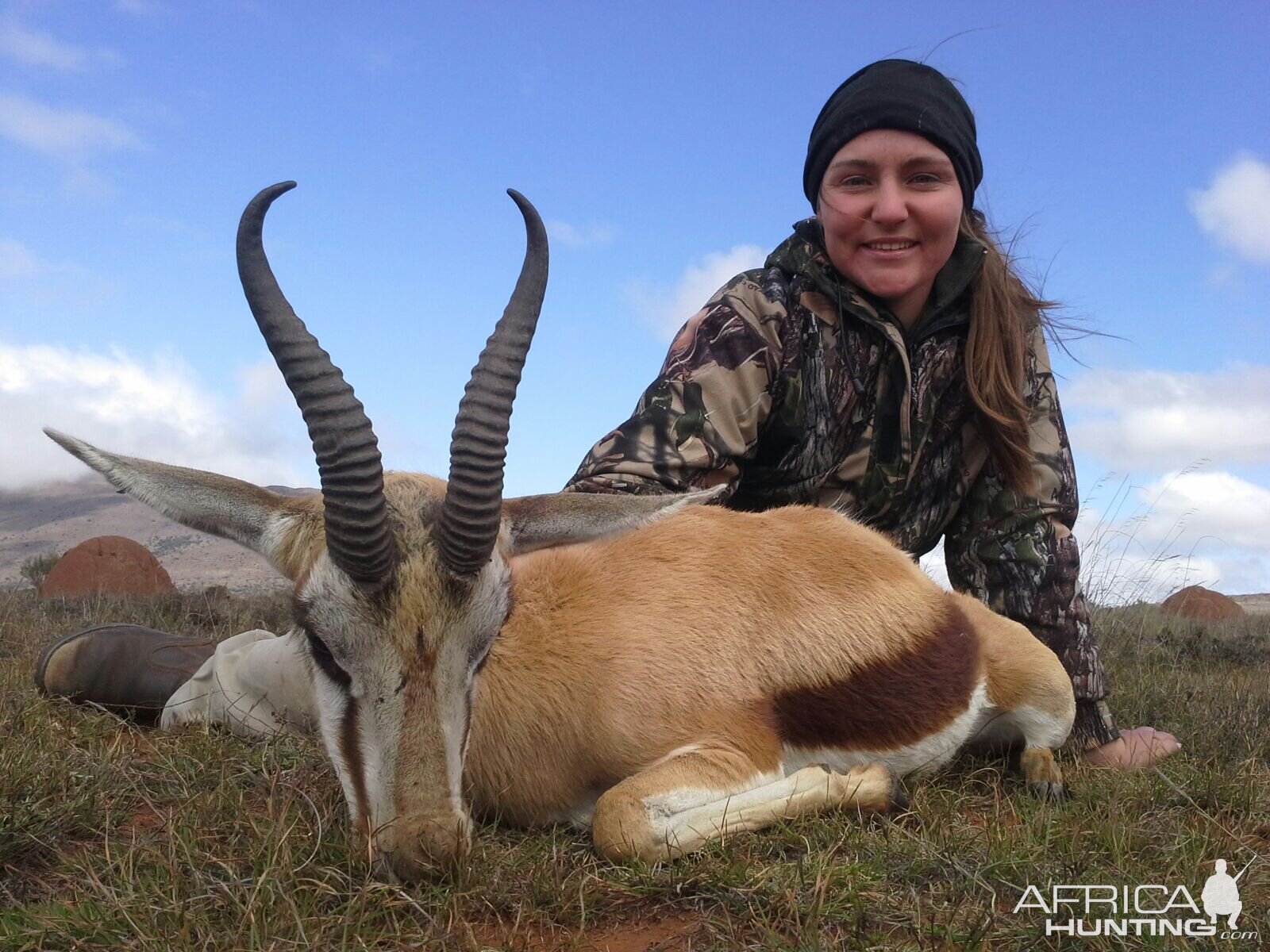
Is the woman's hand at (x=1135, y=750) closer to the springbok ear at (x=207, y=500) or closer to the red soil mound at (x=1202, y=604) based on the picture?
the springbok ear at (x=207, y=500)

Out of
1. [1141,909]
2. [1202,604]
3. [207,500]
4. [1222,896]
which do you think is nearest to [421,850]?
[207,500]

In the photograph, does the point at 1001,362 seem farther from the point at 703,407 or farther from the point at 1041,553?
the point at 703,407

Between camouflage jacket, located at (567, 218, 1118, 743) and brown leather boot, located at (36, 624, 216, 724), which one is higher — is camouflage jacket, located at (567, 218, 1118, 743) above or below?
above

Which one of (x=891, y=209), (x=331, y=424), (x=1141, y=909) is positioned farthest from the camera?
(x=891, y=209)

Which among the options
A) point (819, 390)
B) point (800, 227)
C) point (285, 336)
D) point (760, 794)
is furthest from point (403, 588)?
point (800, 227)

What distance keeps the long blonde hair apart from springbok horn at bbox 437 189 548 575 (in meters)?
2.89

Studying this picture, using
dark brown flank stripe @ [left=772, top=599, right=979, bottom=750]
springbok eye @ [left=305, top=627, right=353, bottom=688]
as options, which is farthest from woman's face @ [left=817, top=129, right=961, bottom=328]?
springbok eye @ [left=305, top=627, right=353, bottom=688]

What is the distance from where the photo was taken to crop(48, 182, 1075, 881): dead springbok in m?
2.96

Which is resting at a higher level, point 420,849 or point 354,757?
point 354,757

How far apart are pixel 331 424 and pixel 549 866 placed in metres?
1.44

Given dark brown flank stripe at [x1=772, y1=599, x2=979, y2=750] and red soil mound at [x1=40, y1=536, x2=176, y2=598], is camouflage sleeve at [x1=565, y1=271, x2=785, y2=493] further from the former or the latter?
red soil mound at [x1=40, y1=536, x2=176, y2=598]

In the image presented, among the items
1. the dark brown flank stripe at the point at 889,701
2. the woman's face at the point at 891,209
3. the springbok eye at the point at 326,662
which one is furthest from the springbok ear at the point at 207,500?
the woman's face at the point at 891,209

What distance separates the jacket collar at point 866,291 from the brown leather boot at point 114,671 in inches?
155

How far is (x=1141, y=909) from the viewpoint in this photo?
283cm
